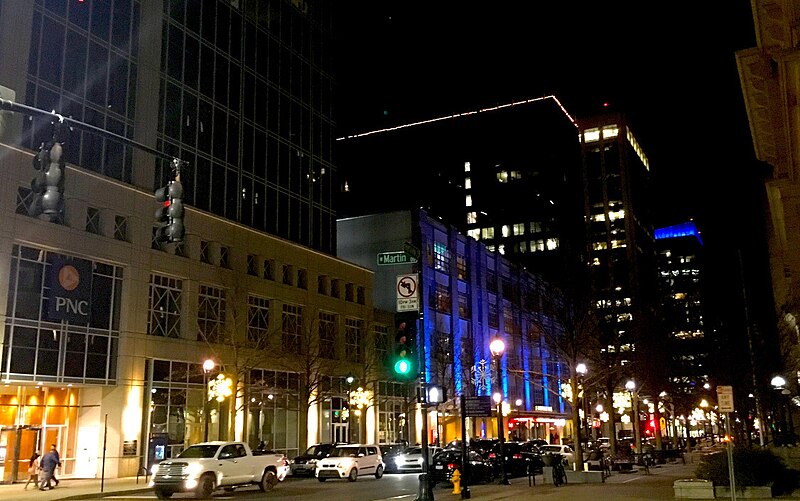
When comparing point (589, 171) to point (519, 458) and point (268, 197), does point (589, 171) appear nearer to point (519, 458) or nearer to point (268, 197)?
point (268, 197)

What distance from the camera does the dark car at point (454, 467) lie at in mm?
32094

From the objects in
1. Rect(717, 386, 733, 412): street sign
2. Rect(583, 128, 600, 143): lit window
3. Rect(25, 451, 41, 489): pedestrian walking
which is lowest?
Rect(25, 451, 41, 489): pedestrian walking

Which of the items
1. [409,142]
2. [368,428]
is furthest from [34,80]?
[409,142]

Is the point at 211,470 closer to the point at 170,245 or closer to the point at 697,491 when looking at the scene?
the point at 697,491

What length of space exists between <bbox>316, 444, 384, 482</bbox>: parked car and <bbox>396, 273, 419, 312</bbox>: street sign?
15.9 metres

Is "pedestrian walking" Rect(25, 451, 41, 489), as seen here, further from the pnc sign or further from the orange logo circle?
the orange logo circle

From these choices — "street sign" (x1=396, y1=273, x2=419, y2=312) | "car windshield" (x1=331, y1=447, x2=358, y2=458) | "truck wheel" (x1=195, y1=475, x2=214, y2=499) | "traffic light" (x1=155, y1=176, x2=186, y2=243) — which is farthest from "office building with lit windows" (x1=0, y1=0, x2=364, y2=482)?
"traffic light" (x1=155, y1=176, x2=186, y2=243)

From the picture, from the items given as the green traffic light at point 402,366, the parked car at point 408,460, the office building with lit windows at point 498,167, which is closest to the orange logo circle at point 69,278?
the parked car at point 408,460

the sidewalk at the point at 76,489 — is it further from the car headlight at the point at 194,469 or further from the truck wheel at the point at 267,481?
the truck wheel at the point at 267,481

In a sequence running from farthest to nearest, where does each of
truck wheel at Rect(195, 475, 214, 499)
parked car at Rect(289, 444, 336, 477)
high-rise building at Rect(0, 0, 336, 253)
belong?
parked car at Rect(289, 444, 336, 477), high-rise building at Rect(0, 0, 336, 253), truck wheel at Rect(195, 475, 214, 499)

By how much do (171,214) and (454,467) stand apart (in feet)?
66.6

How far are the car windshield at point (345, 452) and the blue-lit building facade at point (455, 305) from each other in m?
22.5

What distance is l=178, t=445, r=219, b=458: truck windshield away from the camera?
2758 cm

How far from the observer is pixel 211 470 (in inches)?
1069
